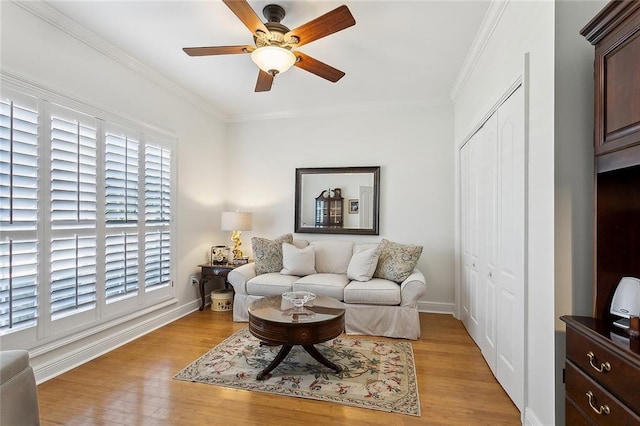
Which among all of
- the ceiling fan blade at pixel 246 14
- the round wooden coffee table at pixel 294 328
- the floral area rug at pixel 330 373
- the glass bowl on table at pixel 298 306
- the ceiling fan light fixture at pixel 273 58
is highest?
the ceiling fan blade at pixel 246 14

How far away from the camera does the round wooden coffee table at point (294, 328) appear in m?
2.30

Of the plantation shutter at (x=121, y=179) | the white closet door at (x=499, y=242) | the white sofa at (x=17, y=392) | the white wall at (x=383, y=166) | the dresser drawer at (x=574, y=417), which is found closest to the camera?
the dresser drawer at (x=574, y=417)

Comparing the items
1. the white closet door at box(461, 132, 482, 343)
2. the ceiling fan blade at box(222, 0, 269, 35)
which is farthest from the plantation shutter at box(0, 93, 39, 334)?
the white closet door at box(461, 132, 482, 343)

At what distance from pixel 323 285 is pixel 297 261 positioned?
0.56 meters

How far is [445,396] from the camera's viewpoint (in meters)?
2.20

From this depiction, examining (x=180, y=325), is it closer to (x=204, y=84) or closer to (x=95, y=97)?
(x=95, y=97)

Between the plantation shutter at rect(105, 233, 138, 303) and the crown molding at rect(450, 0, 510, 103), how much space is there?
12.1ft

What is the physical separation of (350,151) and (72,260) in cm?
336

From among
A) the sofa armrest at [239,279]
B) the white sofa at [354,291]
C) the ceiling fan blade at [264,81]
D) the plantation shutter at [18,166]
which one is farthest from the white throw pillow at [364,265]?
the plantation shutter at [18,166]

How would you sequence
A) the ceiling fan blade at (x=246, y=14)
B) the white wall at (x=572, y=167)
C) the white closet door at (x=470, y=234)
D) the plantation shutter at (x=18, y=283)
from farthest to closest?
the white closet door at (x=470, y=234), the plantation shutter at (x=18, y=283), the ceiling fan blade at (x=246, y=14), the white wall at (x=572, y=167)

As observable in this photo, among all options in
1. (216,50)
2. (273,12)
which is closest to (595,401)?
(273,12)

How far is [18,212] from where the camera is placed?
220cm

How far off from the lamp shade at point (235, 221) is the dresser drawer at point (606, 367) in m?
3.70

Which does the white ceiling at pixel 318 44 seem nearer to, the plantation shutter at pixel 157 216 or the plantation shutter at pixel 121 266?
the plantation shutter at pixel 157 216
